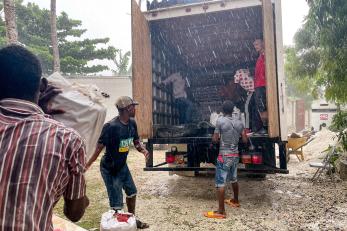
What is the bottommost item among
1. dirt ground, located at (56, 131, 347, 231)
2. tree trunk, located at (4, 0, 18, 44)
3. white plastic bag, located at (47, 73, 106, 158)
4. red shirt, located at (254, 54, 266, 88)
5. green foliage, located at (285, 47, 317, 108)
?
dirt ground, located at (56, 131, 347, 231)

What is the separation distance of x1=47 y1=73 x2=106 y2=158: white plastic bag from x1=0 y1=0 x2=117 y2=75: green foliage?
18.3 m

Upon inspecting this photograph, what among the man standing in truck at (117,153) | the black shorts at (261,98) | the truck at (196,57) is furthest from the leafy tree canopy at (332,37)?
the man standing in truck at (117,153)

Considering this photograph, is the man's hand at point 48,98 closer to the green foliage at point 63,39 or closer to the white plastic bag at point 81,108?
the white plastic bag at point 81,108

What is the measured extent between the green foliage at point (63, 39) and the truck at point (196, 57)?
12981mm

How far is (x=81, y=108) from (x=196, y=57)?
6.74m

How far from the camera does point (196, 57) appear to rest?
8328 mm

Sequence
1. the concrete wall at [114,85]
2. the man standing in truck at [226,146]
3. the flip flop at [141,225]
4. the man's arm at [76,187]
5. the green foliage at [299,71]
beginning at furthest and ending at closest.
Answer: the concrete wall at [114,85]
the green foliage at [299,71]
the man standing in truck at [226,146]
the flip flop at [141,225]
the man's arm at [76,187]

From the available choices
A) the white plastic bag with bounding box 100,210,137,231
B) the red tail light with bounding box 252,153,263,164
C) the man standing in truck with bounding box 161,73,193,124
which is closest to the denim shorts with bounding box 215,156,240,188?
the red tail light with bounding box 252,153,263,164

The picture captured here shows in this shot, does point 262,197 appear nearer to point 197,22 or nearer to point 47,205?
point 197,22

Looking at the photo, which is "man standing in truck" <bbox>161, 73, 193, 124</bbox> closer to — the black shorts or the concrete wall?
the black shorts

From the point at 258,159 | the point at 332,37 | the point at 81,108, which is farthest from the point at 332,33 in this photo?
the point at 81,108

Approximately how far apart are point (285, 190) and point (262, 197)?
85 centimetres

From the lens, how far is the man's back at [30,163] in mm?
1238

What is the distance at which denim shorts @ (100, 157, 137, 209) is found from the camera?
14.0 ft
